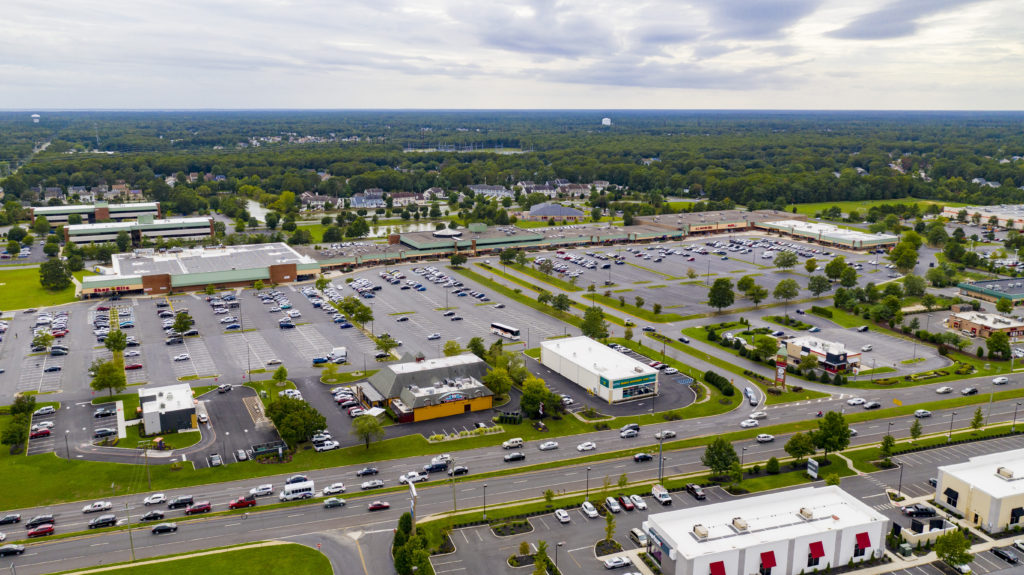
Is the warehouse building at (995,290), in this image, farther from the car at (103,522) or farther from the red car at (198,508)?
the car at (103,522)

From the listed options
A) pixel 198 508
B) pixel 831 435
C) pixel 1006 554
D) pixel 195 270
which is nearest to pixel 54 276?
pixel 195 270

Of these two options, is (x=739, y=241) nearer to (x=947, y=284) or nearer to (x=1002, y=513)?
(x=947, y=284)

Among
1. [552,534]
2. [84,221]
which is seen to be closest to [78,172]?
[84,221]

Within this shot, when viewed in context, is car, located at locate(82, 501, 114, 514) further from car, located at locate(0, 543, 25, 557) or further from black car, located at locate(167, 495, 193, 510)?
car, located at locate(0, 543, 25, 557)

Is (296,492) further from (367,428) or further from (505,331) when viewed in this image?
(505,331)

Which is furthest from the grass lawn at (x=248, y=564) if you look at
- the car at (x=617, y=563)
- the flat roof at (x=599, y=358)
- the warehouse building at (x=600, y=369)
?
the flat roof at (x=599, y=358)

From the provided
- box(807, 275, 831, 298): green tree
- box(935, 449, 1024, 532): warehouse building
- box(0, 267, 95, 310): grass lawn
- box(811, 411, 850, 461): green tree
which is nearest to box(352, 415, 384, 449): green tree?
box(811, 411, 850, 461): green tree
